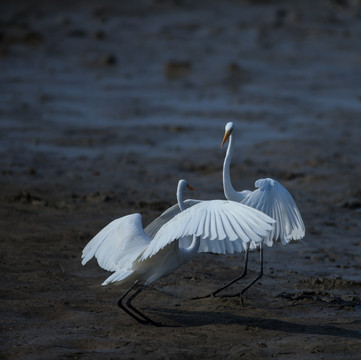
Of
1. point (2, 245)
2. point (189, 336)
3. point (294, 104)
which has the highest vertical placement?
point (294, 104)

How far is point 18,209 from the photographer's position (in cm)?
879

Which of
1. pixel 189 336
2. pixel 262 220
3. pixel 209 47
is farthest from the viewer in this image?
pixel 209 47

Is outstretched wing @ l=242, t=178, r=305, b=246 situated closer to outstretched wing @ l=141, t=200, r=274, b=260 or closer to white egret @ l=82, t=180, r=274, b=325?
white egret @ l=82, t=180, r=274, b=325

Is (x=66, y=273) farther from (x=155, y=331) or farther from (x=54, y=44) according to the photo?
(x=54, y=44)

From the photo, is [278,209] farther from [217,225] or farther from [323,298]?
[217,225]

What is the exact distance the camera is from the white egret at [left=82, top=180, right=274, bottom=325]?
5188 millimetres

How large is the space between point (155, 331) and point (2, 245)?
2.40 meters

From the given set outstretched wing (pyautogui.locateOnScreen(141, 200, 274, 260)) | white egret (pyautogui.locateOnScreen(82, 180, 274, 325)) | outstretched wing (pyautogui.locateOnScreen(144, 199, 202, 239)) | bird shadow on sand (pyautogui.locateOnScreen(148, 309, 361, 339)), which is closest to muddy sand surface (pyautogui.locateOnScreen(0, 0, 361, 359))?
bird shadow on sand (pyautogui.locateOnScreen(148, 309, 361, 339))

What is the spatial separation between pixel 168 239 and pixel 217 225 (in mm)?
363

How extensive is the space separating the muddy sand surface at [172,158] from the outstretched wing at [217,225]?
0.77 meters

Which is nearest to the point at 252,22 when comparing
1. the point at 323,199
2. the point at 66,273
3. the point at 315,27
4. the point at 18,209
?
the point at 315,27

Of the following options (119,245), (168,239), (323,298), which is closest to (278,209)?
(323,298)

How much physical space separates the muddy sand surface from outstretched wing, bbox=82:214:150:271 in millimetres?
439

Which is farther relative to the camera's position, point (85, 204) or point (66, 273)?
point (85, 204)
